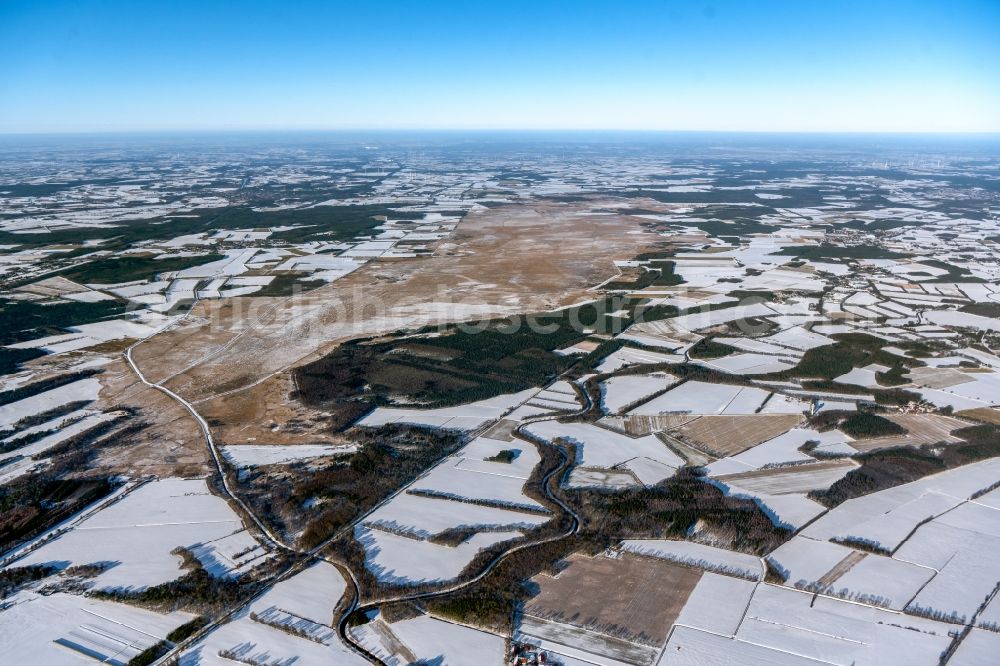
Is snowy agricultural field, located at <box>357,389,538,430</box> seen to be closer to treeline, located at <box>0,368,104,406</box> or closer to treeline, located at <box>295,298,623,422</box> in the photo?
treeline, located at <box>295,298,623,422</box>

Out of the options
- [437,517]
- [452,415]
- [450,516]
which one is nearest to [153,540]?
[437,517]

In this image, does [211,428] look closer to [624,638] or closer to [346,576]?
[346,576]

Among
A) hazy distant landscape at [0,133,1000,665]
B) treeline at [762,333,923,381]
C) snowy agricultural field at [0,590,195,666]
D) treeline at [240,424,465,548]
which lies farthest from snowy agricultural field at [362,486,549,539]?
treeline at [762,333,923,381]

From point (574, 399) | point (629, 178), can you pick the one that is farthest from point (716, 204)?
point (574, 399)

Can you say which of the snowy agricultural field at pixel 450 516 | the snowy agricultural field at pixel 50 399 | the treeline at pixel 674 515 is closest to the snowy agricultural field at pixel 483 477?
the snowy agricultural field at pixel 450 516

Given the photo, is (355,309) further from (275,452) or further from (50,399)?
(275,452)

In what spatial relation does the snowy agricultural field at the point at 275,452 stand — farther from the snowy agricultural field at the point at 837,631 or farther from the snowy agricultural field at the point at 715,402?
the snowy agricultural field at the point at 837,631

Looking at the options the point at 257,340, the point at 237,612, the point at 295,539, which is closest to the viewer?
the point at 237,612
